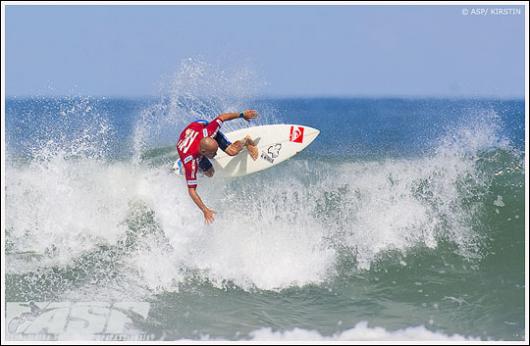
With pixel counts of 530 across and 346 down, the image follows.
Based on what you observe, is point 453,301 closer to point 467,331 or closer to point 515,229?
point 467,331

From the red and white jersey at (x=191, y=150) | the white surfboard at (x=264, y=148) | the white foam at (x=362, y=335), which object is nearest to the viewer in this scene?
the white foam at (x=362, y=335)

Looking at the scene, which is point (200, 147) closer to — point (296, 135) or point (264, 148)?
point (264, 148)

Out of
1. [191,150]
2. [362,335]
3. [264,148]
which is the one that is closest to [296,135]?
[264,148]

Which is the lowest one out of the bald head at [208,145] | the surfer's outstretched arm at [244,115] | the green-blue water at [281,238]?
the green-blue water at [281,238]

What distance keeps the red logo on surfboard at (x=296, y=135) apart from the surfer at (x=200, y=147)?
3.52 feet

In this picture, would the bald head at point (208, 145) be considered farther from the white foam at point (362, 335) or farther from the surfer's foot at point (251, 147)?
the white foam at point (362, 335)

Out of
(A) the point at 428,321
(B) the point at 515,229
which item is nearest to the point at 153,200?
(A) the point at 428,321

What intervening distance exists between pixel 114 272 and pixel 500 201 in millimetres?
6639

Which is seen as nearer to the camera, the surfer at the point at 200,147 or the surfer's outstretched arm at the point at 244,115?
the surfer at the point at 200,147

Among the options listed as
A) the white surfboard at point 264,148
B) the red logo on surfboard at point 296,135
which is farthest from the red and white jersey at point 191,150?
the red logo on surfboard at point 296,135

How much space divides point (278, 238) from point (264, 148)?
1465 millimetres

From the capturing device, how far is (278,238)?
7480mm

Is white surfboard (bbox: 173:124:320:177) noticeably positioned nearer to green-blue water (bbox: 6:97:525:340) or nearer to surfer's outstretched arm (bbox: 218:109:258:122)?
green-blue water (bbox: 6:97:525:340)

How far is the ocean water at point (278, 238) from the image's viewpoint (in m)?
6.11
